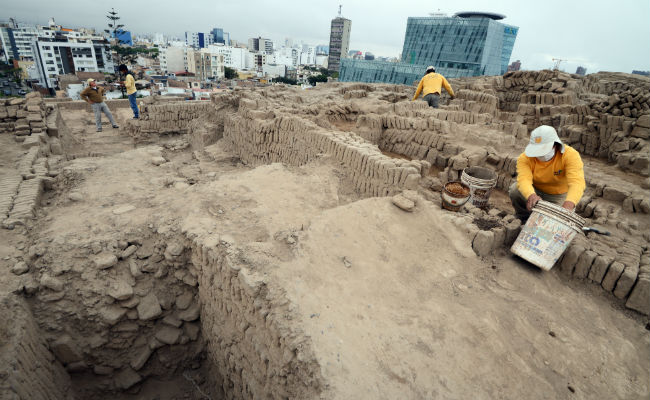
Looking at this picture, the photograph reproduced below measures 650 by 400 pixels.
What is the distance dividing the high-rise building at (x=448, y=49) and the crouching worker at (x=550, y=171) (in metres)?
34.1

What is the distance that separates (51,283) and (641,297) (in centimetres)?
588

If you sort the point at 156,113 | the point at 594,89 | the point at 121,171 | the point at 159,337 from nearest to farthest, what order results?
the point at 159,337
the point at 121,171
the point at 156,113
the point at 594,89

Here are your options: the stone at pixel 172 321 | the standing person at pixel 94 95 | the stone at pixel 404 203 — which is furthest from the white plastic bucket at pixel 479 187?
the standing person at pixel 94 95

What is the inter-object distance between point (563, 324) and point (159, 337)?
4.43m

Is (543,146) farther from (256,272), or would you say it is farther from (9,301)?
(9,301)

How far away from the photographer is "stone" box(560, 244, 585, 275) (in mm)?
3027

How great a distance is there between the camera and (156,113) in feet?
31.7

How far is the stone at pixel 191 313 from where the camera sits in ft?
13.4

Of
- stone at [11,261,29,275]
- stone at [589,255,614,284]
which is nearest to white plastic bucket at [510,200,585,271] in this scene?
stone at [589,255,614,284]

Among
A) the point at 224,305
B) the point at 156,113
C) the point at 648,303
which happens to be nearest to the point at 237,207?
the point at 224,305

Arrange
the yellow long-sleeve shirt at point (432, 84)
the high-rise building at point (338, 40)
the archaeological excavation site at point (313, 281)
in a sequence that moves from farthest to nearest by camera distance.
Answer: the high-rise building at point (338, 40)
the yellow long-sleeve shirt at point (432, 84)
the archaeological excavation site at point (313, 281)

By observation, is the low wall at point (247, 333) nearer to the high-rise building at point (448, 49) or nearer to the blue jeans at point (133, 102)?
the blue jeans at point (133, 102)

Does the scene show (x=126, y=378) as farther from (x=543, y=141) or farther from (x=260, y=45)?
(x=260, y=45)

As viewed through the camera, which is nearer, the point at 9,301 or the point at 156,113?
the point at 9,301
